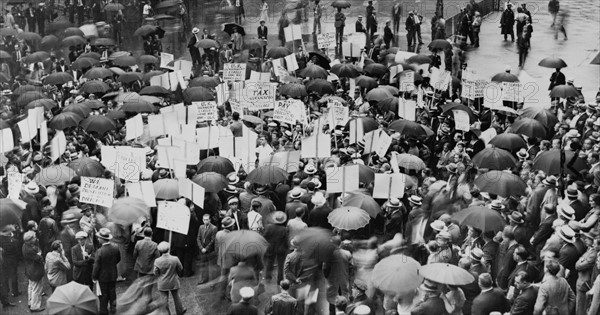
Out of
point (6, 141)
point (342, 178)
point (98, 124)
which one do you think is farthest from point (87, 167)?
point (342, 178)

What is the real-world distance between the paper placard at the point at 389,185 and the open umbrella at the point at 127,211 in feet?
12.6

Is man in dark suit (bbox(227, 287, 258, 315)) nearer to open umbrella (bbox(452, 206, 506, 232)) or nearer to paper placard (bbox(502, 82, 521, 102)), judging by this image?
open umbrella (bbox(452, 206, 506, 232))

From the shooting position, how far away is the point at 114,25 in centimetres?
3241

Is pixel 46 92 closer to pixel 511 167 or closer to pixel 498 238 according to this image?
pixel 511 167

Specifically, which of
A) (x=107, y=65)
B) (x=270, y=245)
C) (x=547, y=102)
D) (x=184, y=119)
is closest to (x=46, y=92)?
(x=107, y=65)

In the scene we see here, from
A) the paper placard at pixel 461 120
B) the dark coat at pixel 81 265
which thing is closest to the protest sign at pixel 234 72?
the paper placard at pixel 461 120

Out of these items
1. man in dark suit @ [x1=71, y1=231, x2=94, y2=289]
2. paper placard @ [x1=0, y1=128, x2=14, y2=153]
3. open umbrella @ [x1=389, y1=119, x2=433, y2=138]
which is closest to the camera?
man in dark suit @ [x1=71, y1=231, x2=94, y2=289]

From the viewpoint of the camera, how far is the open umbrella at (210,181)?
15198 mm

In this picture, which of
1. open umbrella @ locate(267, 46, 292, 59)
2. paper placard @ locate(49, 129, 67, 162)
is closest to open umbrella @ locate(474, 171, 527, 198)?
paper placard @ locate(49, 129, 67, 162)

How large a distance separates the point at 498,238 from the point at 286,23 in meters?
19.0

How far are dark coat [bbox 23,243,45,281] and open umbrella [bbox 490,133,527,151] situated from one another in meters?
9.21

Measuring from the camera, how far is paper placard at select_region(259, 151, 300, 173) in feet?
54.5

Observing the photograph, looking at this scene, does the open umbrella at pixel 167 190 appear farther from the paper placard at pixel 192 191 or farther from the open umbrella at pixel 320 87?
the open umbrella at pixel 320 87

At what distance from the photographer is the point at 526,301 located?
1174 cm
